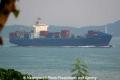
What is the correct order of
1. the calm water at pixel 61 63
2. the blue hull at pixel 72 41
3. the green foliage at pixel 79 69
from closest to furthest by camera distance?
the green foliage at pixel 79 69, the calm water at pixel 61 63, the blue hull at pixel 72 41

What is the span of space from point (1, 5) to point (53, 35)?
216 feet

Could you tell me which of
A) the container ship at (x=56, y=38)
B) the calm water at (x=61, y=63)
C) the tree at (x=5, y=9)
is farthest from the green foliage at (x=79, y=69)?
the container ship at (x=56, y=38)

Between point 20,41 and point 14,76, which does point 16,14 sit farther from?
point 20,41

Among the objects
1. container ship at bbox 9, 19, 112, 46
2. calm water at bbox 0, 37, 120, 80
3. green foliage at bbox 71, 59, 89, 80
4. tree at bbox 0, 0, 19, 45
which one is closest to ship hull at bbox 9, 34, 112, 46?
container ship at bbox 9, 19, 112, 46

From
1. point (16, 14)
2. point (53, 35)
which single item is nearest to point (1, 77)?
point (16, 14)

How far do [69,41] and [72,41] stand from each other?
646 mm

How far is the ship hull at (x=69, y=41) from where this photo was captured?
6184 centimetres

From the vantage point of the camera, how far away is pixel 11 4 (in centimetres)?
128

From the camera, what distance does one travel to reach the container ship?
62.1 meters

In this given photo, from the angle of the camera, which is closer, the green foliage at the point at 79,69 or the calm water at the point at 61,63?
the green foliage at the point at 79,69

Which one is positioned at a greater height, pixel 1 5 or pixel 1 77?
pixel 1 5

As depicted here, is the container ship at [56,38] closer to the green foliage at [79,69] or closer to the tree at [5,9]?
the green foliage at [79,69]

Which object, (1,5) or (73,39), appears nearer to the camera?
(1,5)

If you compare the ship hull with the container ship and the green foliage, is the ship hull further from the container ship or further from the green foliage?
the green foliage
